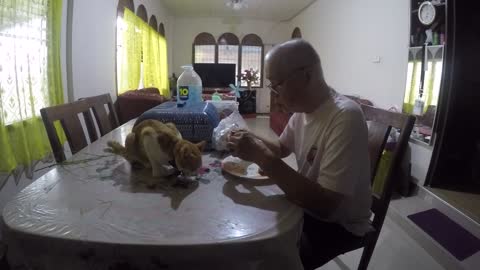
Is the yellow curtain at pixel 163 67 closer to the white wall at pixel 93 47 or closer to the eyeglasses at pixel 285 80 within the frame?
the white wall at pixel 93 47

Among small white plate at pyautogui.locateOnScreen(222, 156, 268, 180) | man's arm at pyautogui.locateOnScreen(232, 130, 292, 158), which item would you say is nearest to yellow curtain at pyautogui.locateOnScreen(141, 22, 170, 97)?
man's arm at pyautogui.locateOnScreen(232, 130, 292, 158)

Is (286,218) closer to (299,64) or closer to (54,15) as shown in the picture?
(299,64)

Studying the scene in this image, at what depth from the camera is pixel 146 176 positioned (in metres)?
0.81

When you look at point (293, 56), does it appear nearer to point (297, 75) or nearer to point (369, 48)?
point (297, 75)

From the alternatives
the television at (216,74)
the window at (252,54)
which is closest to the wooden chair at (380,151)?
the television at (216,74)

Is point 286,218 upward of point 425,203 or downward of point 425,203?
upward

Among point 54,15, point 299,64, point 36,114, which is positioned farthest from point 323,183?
point 54,15

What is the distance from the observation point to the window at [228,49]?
6.90m

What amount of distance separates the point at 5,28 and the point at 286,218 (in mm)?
1919

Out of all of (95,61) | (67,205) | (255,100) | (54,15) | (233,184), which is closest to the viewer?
(67,205)

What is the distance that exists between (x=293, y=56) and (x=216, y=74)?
598cm

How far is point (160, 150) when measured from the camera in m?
0.77

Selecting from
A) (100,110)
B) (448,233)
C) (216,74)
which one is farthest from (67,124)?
(216,74)

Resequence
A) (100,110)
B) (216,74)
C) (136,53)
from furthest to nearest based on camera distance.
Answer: (216,74)
(136,53)
(100,110)
